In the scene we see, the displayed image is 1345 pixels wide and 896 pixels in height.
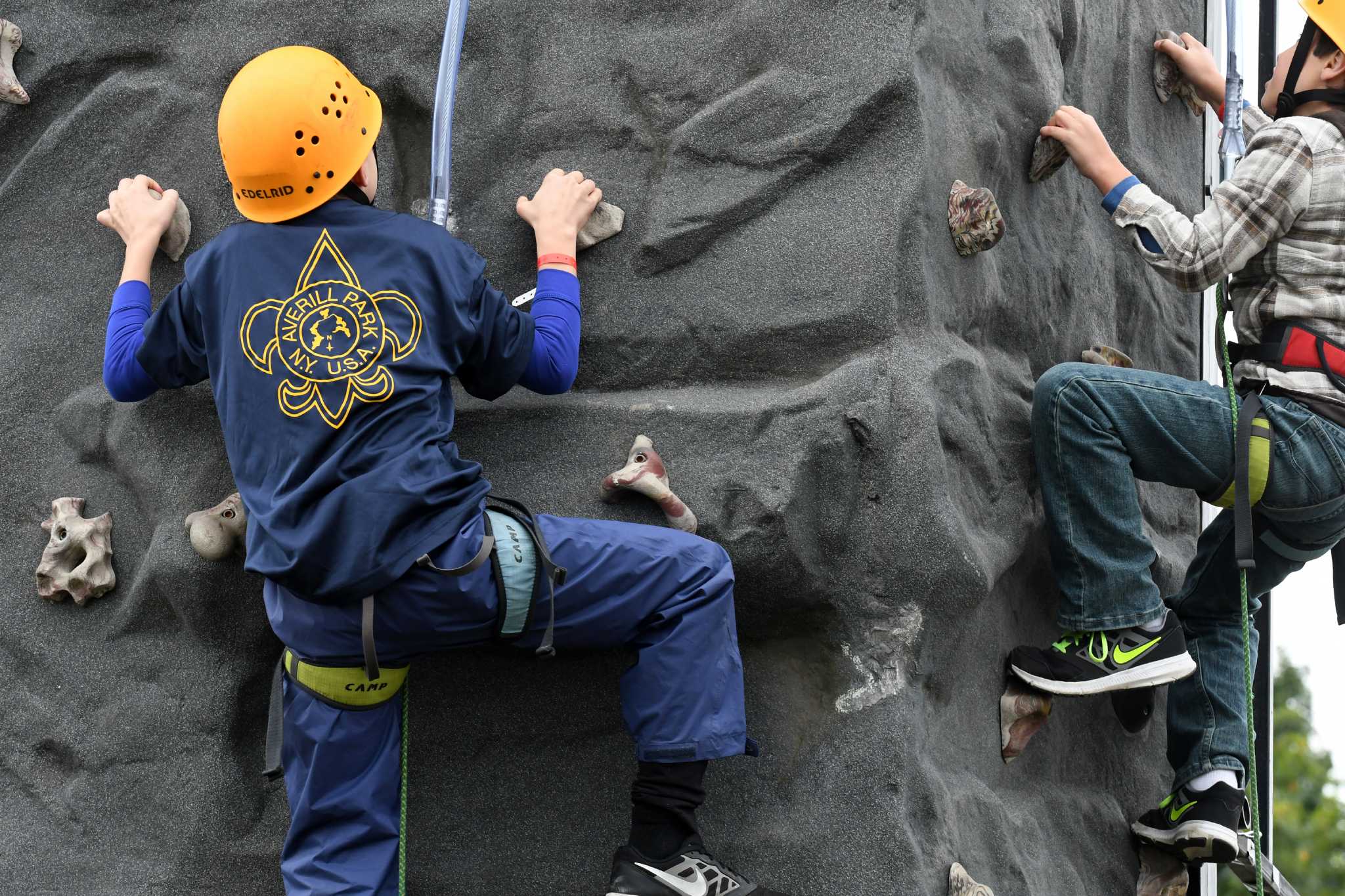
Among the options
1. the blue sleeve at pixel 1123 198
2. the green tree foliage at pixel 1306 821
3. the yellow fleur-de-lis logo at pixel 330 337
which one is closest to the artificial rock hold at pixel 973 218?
the blue sleeve at pixel 1123 198

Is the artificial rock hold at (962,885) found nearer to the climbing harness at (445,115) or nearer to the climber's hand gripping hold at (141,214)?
the climbing harness at (445,115)

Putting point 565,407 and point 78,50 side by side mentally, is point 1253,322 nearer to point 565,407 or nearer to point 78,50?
point 565,407

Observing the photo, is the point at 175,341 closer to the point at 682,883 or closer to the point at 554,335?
the point at 554,335

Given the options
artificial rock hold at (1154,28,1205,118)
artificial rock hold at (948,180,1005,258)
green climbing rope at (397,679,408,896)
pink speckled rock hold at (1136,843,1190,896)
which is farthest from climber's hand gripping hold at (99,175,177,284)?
pink speckled rock hold at (1136,843,1190,896)

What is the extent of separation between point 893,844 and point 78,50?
8.65 feet

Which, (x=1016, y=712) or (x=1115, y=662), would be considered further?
(x=1016, y=712)

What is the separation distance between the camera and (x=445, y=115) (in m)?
2.89

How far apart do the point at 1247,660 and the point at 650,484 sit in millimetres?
1316

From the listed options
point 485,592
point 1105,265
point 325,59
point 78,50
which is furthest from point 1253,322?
point 78,50

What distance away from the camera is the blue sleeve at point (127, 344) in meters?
2.71

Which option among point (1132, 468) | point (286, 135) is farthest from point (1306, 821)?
point (286, 135)

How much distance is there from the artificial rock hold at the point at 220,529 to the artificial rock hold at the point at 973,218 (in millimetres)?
1654

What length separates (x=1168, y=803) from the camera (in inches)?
129

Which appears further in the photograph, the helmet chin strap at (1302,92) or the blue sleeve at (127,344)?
the helmet chin strap at (1302,92)
